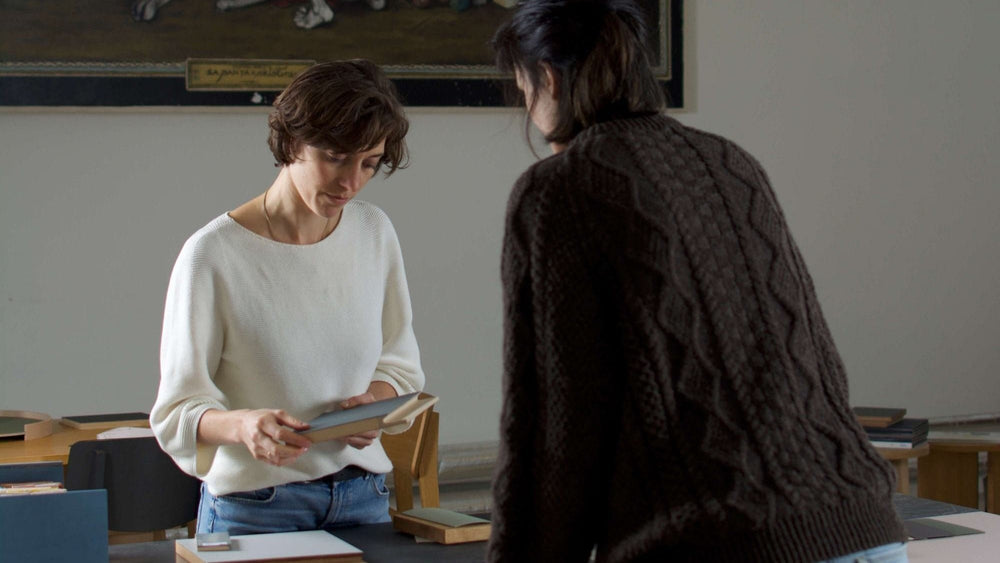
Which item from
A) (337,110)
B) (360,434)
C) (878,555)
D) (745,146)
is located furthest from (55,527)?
(745,146)

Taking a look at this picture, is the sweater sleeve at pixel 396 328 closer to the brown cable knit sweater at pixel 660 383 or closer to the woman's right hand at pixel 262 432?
the woman's right hand at pixel 262 432

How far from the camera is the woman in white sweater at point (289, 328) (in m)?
2.08

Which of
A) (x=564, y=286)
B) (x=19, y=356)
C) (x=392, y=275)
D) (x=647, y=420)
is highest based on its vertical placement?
(x=564, y=286)

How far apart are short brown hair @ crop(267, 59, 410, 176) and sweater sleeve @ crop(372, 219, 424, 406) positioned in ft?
1.04

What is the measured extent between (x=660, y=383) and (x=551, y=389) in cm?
12

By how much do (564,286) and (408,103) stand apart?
11.5 feet

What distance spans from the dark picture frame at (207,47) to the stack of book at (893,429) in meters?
1.49

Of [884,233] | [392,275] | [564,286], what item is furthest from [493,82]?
[564,286]

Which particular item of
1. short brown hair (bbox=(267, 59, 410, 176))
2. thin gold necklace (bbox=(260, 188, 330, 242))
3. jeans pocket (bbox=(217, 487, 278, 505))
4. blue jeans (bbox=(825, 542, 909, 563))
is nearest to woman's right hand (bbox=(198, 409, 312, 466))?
jeans pocket (bbox=(217, 487, 278, 505))

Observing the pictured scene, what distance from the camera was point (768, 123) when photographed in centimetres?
519

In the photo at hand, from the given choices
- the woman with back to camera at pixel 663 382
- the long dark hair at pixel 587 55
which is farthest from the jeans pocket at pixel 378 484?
the long dark hair at pixel 587 55

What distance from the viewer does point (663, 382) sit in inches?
49.2

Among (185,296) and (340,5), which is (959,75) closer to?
(340,5)

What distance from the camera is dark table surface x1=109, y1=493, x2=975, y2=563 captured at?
2027mm
